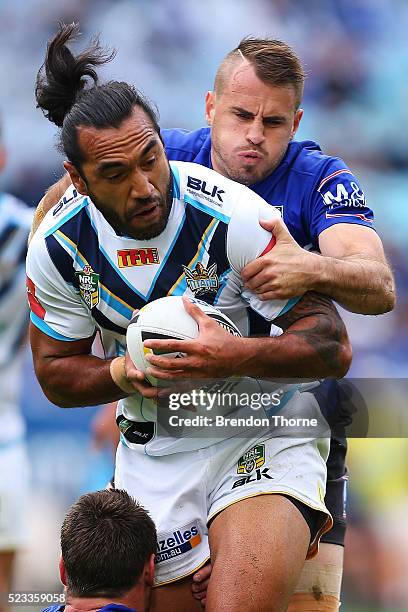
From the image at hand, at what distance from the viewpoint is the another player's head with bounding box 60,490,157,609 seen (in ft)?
11.8

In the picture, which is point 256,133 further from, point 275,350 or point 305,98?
point 305,98

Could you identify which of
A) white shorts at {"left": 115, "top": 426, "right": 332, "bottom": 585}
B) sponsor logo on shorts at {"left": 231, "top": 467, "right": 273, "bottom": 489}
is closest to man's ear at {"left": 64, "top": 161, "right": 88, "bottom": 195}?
white shorts at {"left": 115, "top": 426, "right": 332, "bottom": 585}

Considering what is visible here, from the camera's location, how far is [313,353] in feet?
12.0

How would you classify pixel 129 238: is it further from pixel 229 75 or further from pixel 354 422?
pixel 354 422

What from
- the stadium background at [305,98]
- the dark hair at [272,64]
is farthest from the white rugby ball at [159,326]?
the stadium background at [305,98]

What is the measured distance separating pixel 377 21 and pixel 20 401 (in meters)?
2.82

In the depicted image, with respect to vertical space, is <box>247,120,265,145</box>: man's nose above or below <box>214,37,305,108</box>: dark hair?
below

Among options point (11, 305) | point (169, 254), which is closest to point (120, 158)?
point (169, 254)

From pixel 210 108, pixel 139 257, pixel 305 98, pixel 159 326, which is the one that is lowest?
pixel 159 326

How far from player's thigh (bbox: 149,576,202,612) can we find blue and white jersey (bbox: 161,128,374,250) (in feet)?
4.37

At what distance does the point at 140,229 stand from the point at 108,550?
101 centimetres

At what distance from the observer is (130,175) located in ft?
12.0

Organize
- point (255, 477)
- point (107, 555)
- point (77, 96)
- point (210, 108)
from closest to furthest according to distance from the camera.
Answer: point (107, 555), point (255, 477), point (77, 96), point (210, 108)

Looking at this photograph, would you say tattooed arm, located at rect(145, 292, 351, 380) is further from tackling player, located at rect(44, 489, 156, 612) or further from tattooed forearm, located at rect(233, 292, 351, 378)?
tackling player, located at rect(44, 489, 156, 612)
